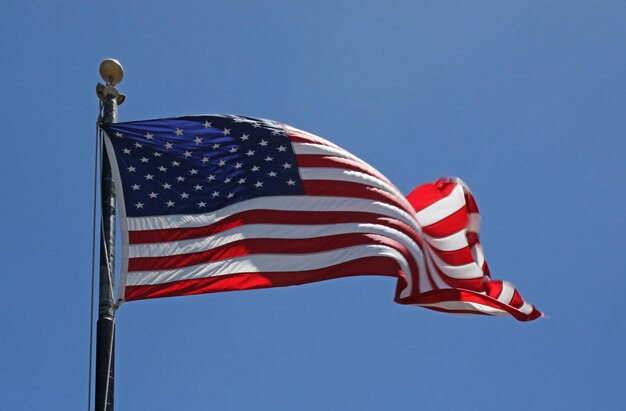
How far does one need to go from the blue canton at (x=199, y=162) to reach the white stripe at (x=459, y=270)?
2.69 meters

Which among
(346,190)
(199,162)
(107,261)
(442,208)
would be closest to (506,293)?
(442,208)

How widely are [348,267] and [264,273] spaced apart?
1.16m

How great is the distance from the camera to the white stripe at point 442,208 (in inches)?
628

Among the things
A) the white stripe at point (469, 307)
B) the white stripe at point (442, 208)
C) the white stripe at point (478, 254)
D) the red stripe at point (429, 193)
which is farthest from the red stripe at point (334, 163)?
the white stripe at point (478, 254)

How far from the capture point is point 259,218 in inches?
511

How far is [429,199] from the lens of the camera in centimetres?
1650

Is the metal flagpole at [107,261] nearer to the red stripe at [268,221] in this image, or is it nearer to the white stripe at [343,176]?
the red stripe at [268,221]

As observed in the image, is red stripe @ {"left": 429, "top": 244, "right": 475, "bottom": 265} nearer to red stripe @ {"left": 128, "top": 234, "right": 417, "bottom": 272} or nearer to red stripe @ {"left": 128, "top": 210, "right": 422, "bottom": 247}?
red stripe @ {"left": 128, "top": 210, "right": 422, "bottom": 247}

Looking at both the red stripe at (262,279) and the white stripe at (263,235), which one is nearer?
the red stripe at (262,279)

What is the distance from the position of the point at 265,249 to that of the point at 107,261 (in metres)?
2.35

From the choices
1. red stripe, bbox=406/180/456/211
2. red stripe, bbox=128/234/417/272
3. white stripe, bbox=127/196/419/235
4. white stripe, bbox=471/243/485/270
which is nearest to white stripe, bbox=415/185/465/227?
red stripe, bbox=406/180/456/211

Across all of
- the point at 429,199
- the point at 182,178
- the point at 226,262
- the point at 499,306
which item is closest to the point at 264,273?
the point at 226,262

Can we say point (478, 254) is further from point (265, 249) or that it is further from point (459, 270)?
point (265, 249)

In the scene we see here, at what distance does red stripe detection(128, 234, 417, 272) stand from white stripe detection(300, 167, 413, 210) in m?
0.99
